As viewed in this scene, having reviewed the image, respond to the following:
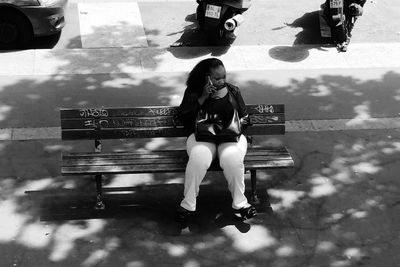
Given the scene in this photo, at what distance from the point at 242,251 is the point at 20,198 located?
89.4 inches

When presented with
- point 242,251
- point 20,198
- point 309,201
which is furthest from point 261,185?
point 20,198

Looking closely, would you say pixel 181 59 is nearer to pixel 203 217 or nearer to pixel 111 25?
pixel 111 25

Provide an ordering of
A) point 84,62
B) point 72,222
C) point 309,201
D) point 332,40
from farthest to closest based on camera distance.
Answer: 1. point 332,40
2. point 84,62
3. point 309,201
4. point 72,222

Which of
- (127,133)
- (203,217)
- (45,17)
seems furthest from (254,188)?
(45,17)

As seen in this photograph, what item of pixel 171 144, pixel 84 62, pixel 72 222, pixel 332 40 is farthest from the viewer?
pixel 332 40

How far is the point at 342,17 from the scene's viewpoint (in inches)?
408

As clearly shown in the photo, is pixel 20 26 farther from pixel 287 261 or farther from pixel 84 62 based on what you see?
pixel 287 261

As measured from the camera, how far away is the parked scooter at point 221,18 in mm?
10117

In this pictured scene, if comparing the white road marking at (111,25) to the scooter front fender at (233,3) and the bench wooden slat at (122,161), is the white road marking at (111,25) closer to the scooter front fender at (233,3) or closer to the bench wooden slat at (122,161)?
the scooter front fender at (233,3)

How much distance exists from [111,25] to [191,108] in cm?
493

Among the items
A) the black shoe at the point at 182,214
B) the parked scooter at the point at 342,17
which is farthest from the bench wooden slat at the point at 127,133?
the parked scooter at the point at 342,17

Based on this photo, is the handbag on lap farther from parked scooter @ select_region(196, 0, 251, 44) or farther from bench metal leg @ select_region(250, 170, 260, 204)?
parked scooter @ select_region(196, 0, 251, 44)

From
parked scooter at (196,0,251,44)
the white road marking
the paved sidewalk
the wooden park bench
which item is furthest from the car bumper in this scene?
the wooden park bench

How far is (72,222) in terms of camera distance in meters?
6.31
